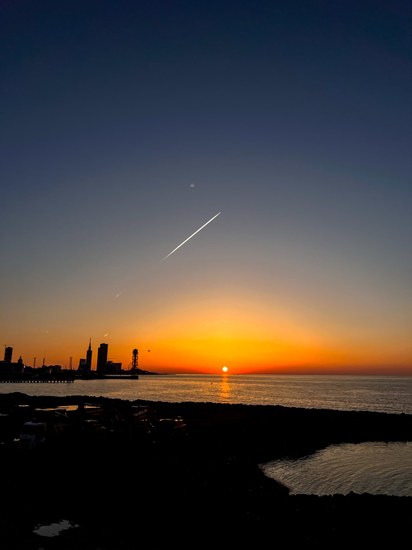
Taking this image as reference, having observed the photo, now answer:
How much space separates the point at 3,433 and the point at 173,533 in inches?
1193

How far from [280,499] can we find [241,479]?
525cm

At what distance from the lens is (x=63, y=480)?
81.3 feet

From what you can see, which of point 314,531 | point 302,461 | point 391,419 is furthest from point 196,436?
point 391,419

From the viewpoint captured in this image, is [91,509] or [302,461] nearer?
[91,509]

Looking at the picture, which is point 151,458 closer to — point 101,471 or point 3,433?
point 101,471

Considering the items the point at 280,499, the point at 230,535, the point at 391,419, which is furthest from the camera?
the point at 391,419

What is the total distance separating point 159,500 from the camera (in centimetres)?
2200

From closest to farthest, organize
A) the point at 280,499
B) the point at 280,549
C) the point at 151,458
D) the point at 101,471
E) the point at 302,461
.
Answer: the point at 280,549
the point at 280,499
the point at 101,471
the point at 151,458
the point at 302,461

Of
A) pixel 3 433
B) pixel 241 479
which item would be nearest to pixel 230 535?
pixel 241 479

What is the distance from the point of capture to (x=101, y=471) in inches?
1071

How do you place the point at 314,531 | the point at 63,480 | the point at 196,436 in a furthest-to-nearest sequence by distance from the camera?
1. the point at 196,436
2. the point at 63,480
3. the point at 314,531

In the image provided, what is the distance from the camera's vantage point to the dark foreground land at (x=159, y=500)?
17.4 meters

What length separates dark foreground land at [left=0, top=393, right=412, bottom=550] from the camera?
1736cm

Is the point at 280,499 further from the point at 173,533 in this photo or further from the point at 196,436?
the point at 196,436
